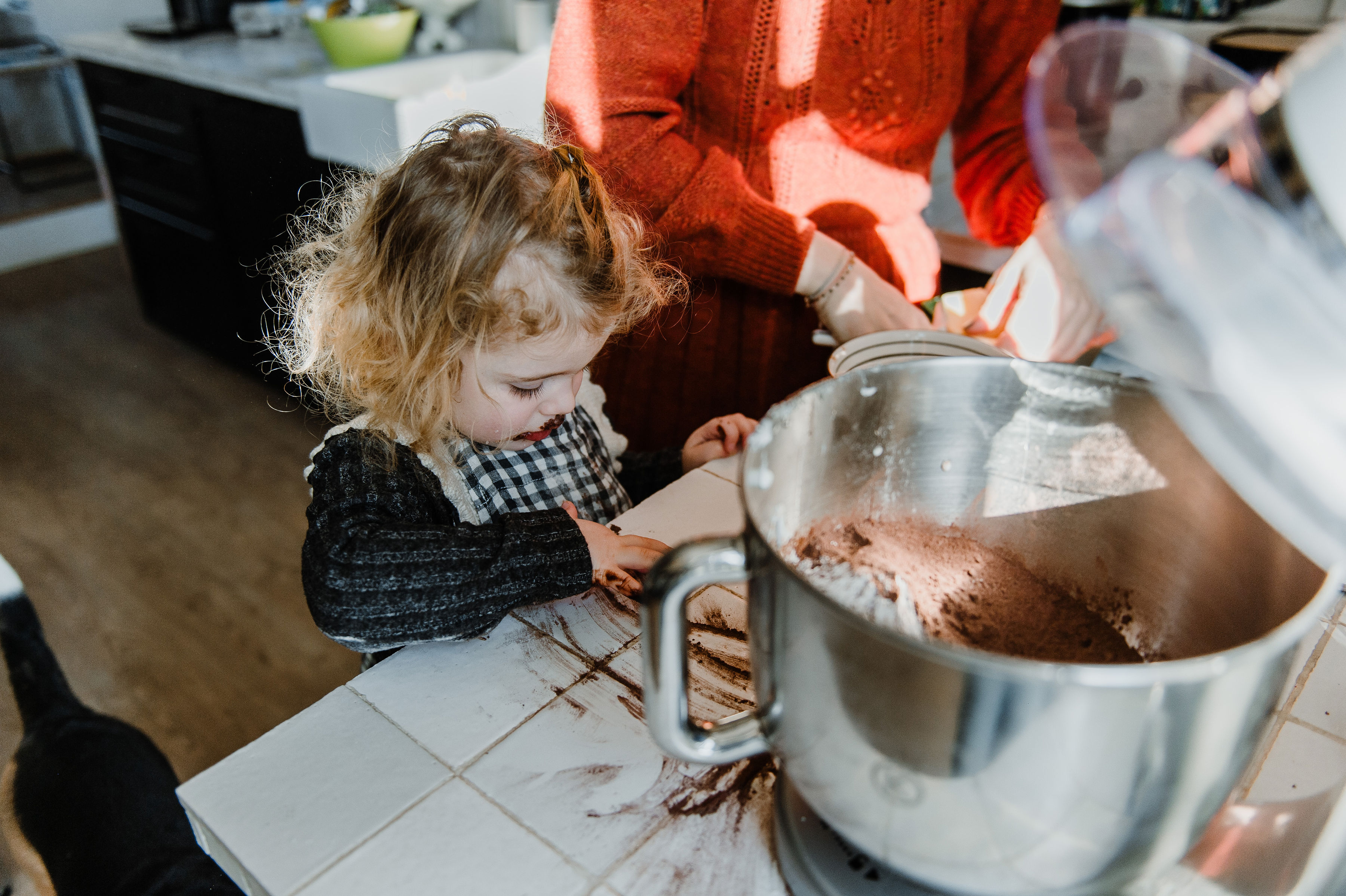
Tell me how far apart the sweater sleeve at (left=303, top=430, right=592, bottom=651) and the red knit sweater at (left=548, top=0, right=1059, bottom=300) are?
0.45 metres

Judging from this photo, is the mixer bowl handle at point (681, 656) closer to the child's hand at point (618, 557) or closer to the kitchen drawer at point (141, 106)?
the child's hand at point (618, 557)

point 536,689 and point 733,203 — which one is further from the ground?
point 733,203

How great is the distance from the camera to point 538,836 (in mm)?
504

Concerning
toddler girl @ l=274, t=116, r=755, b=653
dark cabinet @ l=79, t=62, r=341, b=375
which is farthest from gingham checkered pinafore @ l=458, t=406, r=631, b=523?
dark cabinet @ l=79, t=62, r=341, b=375

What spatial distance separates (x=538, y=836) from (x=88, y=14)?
4.64 m

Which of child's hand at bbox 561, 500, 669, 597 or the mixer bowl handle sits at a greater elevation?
the mixer bowl handle

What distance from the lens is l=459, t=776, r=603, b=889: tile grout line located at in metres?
0.48

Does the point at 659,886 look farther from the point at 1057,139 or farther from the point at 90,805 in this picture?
the point at 90,805

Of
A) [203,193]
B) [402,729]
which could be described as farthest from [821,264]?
[203,193]

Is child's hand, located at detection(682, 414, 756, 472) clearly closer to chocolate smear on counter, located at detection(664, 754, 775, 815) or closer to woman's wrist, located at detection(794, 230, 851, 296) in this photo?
woman's wrist, located at detection(794, 230, 851, 296)

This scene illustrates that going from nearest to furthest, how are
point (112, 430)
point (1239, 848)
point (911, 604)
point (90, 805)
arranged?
point (1239, 848) → point (911, 604) → point (90, 805) → point (112, 430)

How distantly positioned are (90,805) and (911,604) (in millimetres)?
1108

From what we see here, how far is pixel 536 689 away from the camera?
0.60 metres

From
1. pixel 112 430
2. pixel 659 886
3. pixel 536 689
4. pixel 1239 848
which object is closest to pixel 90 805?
pixel 536 689
